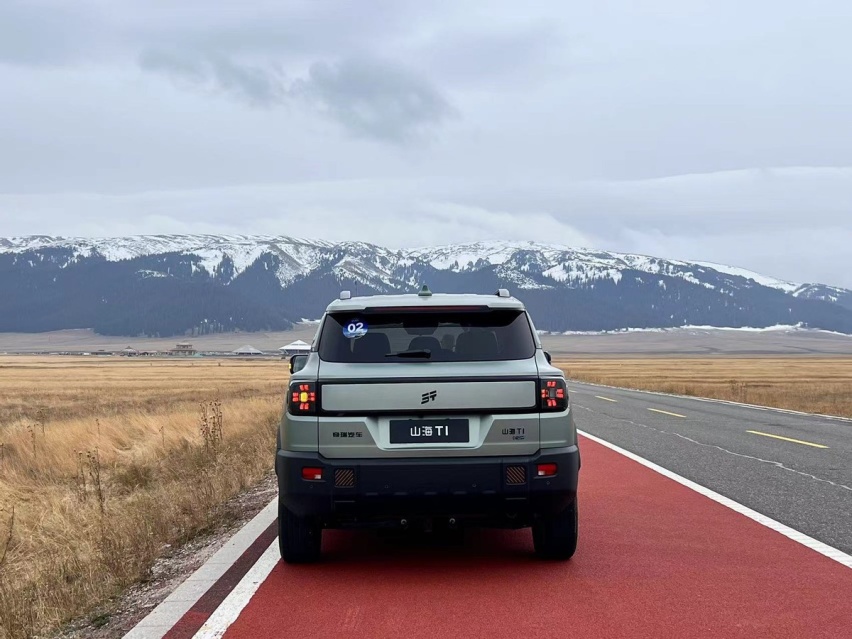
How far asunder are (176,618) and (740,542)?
13.7 feet

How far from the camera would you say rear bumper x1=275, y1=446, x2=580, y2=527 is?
16.8ft

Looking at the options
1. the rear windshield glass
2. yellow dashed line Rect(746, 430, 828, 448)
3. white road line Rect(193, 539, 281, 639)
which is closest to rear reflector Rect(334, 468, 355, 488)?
the rear windshield glass

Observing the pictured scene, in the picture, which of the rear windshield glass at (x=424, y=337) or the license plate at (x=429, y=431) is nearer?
the license plate at (x=429, y=431)

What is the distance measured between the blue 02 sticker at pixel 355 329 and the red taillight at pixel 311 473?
2.91ft

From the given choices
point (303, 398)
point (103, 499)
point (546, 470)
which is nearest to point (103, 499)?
point (103, 499)

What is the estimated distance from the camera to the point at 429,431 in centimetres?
518

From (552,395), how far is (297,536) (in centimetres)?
197

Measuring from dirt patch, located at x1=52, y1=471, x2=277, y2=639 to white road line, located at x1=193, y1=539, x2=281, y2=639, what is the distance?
0.41 m

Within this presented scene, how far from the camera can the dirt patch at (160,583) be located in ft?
14.9

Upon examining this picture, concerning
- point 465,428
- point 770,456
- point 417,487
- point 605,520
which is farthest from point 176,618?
point 770,456

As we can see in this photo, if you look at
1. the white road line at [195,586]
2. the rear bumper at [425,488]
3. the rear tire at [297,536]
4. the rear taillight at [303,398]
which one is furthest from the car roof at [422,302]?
the white road line at [195,586]

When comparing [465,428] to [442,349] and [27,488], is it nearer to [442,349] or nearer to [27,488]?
[442,349]

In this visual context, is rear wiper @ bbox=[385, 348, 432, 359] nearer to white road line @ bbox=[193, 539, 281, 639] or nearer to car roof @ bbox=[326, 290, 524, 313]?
car roof @ bbox=[326, 290, 524, 313]

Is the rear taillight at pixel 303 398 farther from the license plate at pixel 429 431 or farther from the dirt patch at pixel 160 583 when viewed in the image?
the dirt patch at pixel 160 583
